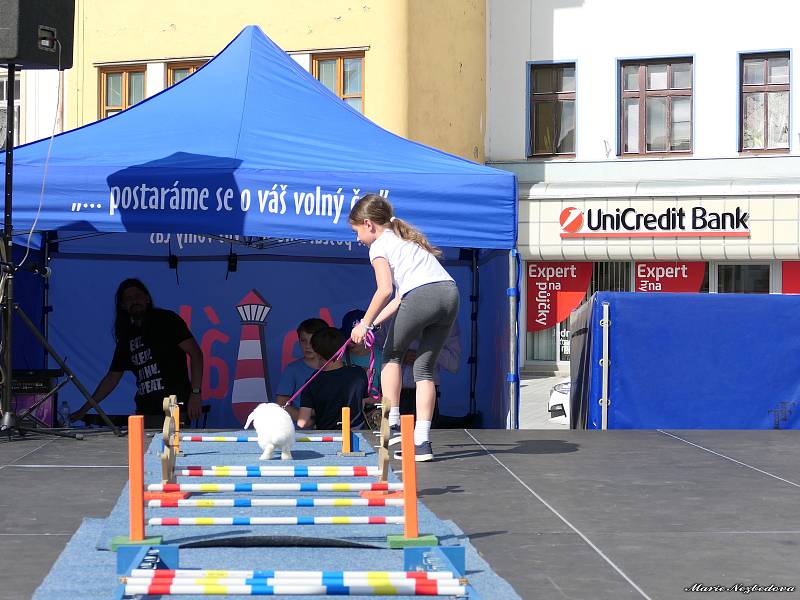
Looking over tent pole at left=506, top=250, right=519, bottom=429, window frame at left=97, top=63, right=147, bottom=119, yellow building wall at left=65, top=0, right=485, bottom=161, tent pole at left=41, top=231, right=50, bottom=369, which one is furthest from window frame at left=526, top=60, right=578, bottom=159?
tent pole at left=506, top=250, right=519, bottom=429

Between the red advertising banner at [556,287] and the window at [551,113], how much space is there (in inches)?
85.9

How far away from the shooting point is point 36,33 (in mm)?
8742

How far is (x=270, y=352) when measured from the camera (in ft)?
39.7

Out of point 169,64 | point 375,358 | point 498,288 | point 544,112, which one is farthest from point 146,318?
point 544,112

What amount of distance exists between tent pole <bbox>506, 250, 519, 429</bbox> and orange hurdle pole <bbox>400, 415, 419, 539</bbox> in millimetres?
5157

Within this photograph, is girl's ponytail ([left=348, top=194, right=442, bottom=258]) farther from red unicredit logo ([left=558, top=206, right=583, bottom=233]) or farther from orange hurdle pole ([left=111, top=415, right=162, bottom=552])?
red unicredit logo ([left=558, top=206, right=583, bottom=233])

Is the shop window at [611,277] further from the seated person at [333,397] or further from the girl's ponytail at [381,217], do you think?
the girl's ponytail at [381,217]

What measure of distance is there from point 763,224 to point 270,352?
45.3 ft

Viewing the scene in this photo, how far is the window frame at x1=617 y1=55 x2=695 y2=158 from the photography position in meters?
24.1

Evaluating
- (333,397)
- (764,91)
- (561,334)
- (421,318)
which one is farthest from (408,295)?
(561,334)

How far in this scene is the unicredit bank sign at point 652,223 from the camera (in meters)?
23.6

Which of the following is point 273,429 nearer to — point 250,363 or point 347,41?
point 250,363

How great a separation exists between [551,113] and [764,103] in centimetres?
393

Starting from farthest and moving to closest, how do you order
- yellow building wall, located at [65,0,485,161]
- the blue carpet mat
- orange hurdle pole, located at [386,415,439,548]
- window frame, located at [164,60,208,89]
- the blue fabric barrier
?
window frame, located at [164,60,208,89]
yellow building wall, located at [65,0,485,161]
the blue fabric barrier
orange hurdle pole, located at [386,415,439,548]
the blue carpet mat
